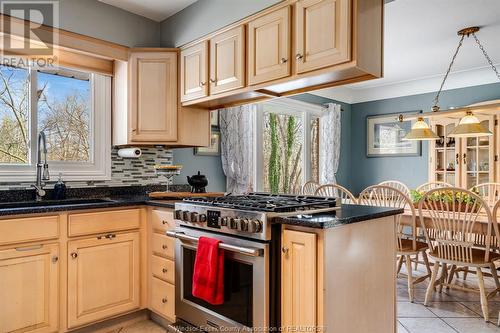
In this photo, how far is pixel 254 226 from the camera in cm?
178

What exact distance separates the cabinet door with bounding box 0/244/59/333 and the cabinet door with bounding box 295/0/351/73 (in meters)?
2.00

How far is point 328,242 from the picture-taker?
5.27ft

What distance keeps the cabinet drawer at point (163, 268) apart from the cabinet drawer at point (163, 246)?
4 centimetres

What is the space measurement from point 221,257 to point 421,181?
14.4 feet

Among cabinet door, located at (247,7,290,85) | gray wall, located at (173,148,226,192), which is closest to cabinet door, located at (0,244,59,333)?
gray wall, located at (173,148,226,192)

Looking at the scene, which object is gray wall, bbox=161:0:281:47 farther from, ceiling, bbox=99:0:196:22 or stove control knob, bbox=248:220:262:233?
stove control knob, bbox=248:220:262:233

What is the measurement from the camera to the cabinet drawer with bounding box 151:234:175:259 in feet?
8.07

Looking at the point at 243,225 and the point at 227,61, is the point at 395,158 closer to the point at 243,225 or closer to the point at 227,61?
the point at 227,61

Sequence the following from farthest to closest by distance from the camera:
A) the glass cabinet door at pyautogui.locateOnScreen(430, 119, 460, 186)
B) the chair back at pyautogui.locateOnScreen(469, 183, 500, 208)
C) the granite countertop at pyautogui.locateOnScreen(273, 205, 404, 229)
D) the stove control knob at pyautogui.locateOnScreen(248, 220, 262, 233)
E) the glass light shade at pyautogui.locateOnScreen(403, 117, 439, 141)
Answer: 1. the glass cabinet door at pyautogui.locateOnScreen(430, 119, 460, 186)
2. the chair back at pyautogui.locateOnScreen(469, 183, 500, 208)
3. the glass light shade at pyautogui.locateOnScreen(403, 117, 439, 141)
4. the stove control knob at pyautogui.locateOnScreen(248, 220, 262, 233)
5. the granite countertop at pyautogui.locateOnScreen(273, 205, 404, 229)

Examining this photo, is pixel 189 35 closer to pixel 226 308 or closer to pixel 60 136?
pixel 60 136

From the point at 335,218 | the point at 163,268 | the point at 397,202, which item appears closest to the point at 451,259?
the point at 397,202

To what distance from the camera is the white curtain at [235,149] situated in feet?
12.1

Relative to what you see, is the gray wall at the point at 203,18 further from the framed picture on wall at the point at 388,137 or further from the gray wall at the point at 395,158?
the gray wall at the point at 395,158

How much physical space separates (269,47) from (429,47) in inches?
99.6
